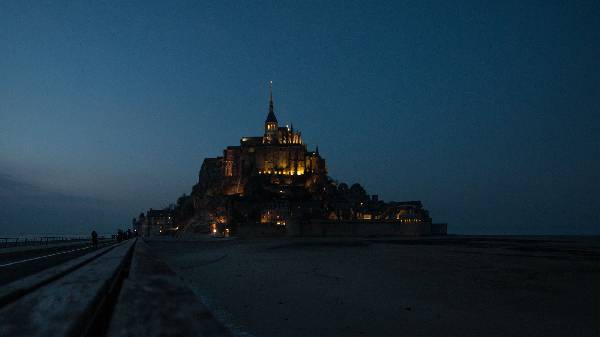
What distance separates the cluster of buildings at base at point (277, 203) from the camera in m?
88.3

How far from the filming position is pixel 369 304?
9.27 m

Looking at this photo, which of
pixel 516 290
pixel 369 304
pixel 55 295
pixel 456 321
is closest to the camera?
pixel 55 295

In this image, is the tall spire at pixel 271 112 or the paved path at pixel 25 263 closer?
the paved path at pixel 25 263

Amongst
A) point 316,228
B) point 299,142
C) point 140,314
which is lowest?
point 316,228

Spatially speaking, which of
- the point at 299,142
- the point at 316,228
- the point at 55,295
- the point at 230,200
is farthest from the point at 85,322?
the point at 299,142

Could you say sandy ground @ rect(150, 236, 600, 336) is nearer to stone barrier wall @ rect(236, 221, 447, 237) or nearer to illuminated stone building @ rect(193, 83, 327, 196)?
stone barrier wall @ rect(236, 221, 447, 237)

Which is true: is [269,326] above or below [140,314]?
below

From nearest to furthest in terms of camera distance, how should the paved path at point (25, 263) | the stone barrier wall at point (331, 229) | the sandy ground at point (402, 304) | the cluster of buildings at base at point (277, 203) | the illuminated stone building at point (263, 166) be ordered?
1. the sandy ground at point (402, 304)
2. the paved path at point (25, 263)
3. the stone barrier wall at point (331, 229)
4. the cluster of buildings at base at point (277, 203)
5. the illuminated stone building at point (263, 166)

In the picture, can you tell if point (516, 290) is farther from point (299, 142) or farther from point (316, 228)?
point (299, 142)

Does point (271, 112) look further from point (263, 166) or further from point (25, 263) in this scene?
point (25, 263)

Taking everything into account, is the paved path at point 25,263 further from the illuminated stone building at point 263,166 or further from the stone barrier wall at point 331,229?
the illuminated stone building at point 263,166

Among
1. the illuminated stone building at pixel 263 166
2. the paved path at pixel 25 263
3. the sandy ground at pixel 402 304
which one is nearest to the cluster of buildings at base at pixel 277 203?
the illuminated stone building at pixel 263 166

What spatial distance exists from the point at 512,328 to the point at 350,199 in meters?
117

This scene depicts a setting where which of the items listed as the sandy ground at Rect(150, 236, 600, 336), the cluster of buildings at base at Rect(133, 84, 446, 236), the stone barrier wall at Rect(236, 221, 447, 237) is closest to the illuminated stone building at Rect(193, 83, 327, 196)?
the cluster of buildings at base at Rect(133, 84, 446, 236)
